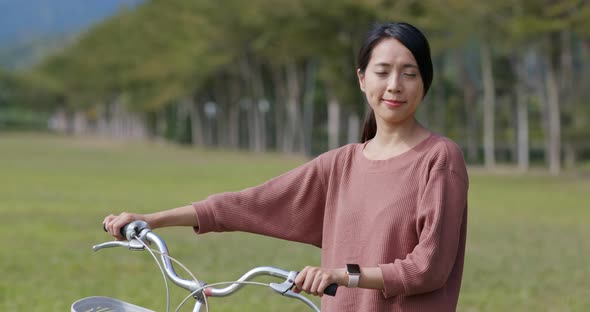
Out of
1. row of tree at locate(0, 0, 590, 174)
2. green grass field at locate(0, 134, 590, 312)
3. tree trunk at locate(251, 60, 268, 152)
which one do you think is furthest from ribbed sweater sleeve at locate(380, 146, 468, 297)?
tree trunk at locate(251, 60, 268, 152)

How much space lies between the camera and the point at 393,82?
283 centimetres

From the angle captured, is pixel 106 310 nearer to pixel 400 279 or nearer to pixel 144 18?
pixel 400 279

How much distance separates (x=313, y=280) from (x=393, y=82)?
686 mm

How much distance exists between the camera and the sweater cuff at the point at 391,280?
2.66m

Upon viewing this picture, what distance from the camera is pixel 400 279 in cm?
267

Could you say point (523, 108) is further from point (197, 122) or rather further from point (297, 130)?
point (197, 122)

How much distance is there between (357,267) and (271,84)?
183 ft

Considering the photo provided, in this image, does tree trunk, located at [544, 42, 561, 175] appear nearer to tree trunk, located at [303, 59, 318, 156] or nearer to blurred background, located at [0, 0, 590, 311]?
blurred background, located at [0, 0, 590, 311]

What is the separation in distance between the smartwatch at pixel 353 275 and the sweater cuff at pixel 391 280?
0.12 meters

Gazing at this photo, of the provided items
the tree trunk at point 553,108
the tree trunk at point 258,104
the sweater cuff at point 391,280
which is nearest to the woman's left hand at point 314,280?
the sweater cuff at point 391,280

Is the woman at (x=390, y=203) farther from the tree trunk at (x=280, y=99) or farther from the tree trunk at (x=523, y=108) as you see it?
the tree trunk at (x=280, y=99)

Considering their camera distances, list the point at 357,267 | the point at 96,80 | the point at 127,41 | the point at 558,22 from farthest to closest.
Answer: the point at 96,80 → the point at 127,41 → the point at 558,22 → the point at 357,267

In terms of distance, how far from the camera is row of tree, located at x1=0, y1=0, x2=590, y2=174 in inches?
1190

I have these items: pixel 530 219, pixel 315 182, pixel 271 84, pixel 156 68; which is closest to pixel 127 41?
pixel 156 68
